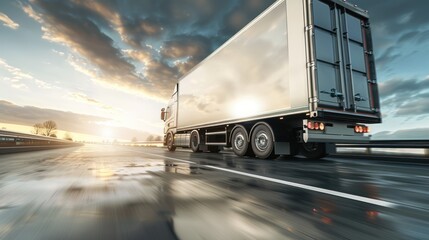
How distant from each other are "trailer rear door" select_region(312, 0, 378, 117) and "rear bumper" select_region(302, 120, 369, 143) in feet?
2.02

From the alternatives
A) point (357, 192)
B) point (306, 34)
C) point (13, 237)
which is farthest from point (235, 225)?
point (306, 34)

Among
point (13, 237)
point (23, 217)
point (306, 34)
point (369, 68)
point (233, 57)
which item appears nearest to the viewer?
point (13, 237)

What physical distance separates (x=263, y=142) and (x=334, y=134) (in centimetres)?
227

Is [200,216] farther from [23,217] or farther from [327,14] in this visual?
[327,14]

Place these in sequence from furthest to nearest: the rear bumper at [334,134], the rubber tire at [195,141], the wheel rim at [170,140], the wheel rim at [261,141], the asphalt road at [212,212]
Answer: the wheel rim at [170,140], the rubber tire at [195,141], the wheel rim at [261,141], the rear bumper at [334,134], the asphalt road at [212,212]

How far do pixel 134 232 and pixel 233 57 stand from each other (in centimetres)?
877

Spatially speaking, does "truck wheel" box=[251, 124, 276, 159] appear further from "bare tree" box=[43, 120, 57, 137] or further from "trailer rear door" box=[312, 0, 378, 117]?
"bare tree" box=[43, 120, 57, 137]

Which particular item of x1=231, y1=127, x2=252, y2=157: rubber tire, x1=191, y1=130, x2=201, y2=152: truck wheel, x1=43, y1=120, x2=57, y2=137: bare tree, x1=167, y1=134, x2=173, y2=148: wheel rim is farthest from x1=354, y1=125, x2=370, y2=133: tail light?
x1=43, y1=120, x2=57, y2=137: bare tree

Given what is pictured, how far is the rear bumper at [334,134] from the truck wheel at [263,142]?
1.31m

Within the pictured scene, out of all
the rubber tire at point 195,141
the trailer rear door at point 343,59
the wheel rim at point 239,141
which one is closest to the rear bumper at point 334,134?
the trailer rear door at point 343,59

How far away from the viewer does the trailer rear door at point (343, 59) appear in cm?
698

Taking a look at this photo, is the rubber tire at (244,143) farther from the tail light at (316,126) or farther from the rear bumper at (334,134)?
the tail light at (316,126)

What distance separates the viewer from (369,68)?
26.9ft

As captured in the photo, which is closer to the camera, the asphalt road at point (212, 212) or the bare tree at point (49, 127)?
the asphalt road at point (212, 212)
